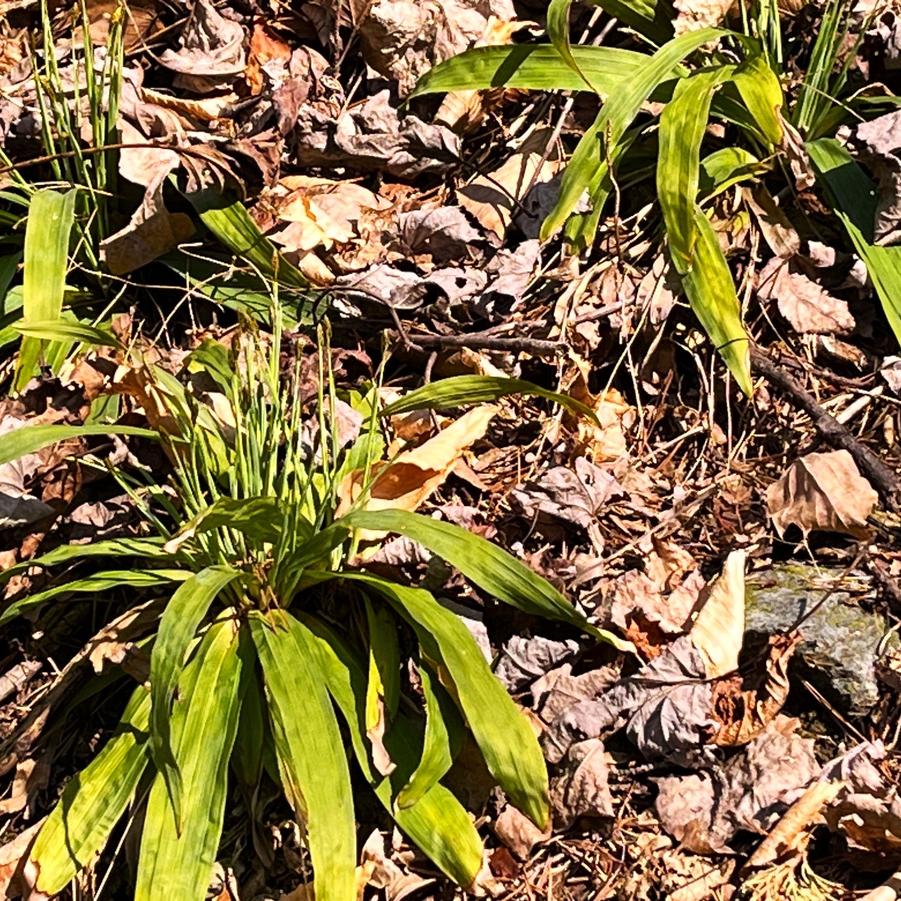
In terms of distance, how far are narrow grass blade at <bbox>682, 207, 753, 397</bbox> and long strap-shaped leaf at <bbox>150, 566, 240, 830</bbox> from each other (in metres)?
0.97

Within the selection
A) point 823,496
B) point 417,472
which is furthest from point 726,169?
point 417,472

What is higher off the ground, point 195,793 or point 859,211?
point 859,211

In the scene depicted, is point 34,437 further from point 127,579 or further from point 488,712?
point 488,712

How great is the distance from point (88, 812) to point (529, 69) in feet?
5.14

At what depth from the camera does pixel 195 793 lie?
1.61m

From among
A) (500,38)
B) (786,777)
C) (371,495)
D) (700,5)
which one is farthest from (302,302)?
(786,777)

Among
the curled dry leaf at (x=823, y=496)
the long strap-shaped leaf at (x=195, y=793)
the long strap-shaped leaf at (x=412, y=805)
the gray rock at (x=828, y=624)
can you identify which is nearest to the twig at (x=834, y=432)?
the curled dry leaf at (x=823, y=496)

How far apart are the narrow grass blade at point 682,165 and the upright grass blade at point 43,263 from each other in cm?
109

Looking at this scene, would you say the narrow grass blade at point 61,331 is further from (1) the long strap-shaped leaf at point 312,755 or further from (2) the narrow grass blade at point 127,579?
(1) the long strap-shaped leaf at point 312,755

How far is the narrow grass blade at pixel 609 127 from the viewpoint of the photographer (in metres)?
2.16

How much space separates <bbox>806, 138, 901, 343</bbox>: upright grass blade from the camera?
207cm

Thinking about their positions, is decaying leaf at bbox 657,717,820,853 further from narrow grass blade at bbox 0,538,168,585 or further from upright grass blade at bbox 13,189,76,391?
upright grass blade at bbox 13,189,76,391

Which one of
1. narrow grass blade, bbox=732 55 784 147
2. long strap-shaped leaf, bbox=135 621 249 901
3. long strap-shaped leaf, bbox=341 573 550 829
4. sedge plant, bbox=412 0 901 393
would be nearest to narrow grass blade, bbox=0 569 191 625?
long strap-shaped leaf, bbox=135 621 249 901

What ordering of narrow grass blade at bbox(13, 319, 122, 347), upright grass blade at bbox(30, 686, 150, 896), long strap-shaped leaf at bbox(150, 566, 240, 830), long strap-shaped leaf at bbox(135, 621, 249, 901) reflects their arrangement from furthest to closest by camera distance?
narrow grass blade at bbox(13, 319, 122, 347) < upright grass blade at bbox(30, 686, 150, 896) < long strap-shaped leaf at bbox(135, 621, 249, 901) < long strap-shaped leaf at bbox(150, 566, 240, 830)
